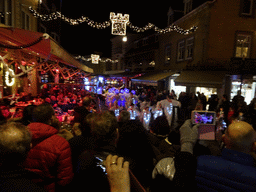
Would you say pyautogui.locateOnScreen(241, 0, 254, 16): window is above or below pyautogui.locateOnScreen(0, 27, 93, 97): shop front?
above

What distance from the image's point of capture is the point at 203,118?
2938 millimetres

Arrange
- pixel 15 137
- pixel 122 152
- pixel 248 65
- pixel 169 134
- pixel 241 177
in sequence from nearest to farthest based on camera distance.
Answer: pixel 15 137, pixel 241 177, pixel 122 152, pixel 169 134, pixel 248 65

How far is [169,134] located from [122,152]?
1.17 metres

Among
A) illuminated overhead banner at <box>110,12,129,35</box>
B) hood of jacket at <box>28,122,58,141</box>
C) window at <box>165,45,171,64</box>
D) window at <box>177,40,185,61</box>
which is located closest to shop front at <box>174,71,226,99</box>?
window at <box>177,40,185,61</box>

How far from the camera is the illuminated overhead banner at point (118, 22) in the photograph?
8891mm

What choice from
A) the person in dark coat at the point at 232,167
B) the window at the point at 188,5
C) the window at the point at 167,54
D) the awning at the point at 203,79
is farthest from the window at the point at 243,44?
the person in dark coat at the point at 232,167

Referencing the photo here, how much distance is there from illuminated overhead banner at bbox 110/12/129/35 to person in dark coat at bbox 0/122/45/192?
329 inches

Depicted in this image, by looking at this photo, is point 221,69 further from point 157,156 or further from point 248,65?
point 157,156

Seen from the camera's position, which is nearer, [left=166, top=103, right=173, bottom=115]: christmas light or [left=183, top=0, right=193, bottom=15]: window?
[left=166, top=103, right=173, bottom=115]: christmas light

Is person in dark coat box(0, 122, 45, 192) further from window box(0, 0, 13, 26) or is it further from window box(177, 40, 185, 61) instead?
window box(177, 40, 185, 61)

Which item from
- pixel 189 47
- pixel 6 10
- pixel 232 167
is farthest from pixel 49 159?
pixel 189 47

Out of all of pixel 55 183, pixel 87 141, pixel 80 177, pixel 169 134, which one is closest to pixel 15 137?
pixel 80 177

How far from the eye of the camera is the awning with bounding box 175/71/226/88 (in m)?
12.2

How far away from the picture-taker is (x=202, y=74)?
44.5 feet
